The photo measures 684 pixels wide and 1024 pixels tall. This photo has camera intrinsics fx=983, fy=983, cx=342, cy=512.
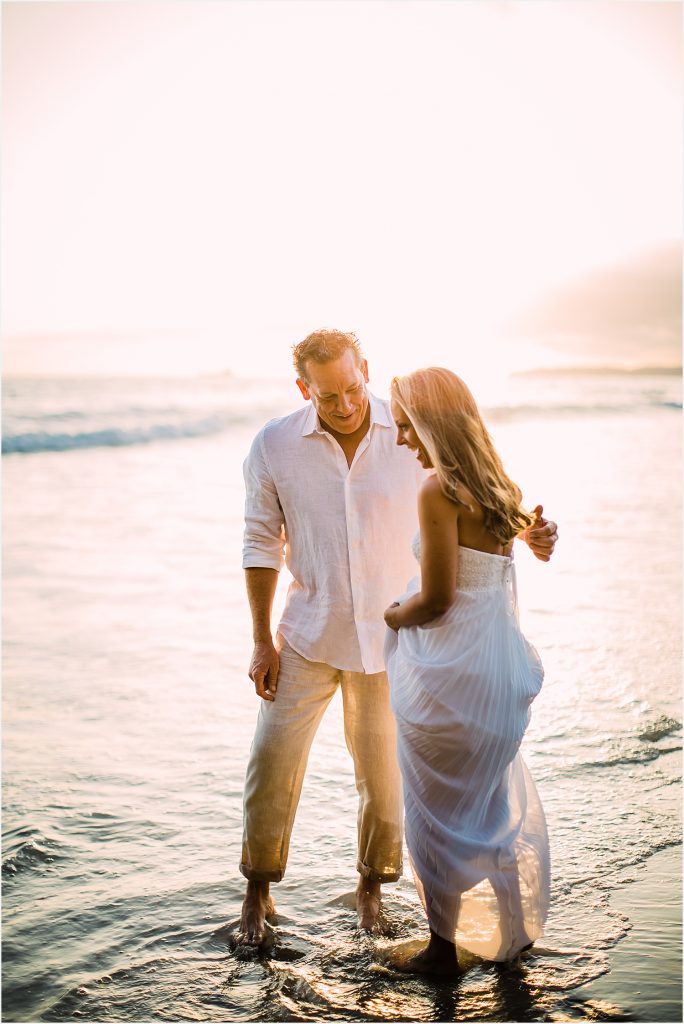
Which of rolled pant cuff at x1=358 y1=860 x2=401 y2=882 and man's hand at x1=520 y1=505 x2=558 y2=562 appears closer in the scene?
man's hand at x1=520 y1=505 x2=558 y2=562

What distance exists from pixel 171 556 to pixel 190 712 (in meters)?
4.63

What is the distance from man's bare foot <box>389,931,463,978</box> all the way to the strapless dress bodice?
47.8 inches

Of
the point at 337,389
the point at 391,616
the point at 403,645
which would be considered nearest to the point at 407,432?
the point at 337,389

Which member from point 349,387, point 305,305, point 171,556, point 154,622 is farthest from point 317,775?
point 305,305

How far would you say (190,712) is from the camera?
6.01 m

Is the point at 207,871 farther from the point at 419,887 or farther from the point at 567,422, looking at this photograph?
the point at 567,422

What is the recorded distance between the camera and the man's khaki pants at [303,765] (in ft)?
12.4

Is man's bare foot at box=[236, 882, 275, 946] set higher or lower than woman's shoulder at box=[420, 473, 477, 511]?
lower

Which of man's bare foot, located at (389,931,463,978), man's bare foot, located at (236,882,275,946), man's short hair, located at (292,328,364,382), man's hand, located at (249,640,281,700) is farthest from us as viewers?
man's hand, located at (249,640,281,700)

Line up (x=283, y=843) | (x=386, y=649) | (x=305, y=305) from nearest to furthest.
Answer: (x=386, y=649), (x=283, y=843), (x=305, y=305)

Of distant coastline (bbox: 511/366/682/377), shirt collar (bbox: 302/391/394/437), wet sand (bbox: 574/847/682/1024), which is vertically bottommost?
wet sand (bbox: 574/847/682/1024)

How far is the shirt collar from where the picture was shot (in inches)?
146

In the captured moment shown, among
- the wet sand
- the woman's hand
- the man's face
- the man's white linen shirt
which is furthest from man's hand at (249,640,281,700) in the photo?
the wet sand

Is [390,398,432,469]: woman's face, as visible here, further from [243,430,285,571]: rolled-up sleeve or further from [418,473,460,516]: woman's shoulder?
[243,430,285,571]: rolled-up sleeve
